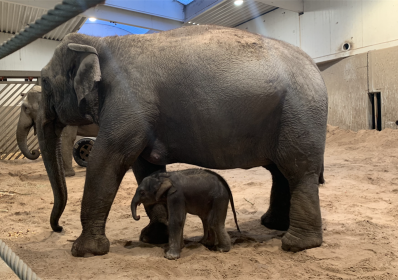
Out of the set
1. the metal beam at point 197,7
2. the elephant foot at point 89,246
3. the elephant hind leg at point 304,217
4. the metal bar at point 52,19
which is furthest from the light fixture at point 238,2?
the metal bar at point 52,19

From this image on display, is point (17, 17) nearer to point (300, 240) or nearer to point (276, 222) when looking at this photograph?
point (276, 222)

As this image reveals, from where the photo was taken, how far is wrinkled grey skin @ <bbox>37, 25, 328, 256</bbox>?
2822 mm

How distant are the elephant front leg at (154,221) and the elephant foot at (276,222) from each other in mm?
1048

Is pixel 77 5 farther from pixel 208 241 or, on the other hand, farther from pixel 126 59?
pixel 208 241

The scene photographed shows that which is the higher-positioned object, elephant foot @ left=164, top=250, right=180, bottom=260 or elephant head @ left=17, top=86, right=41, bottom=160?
elephant head @ left=17, top=86, right=41, bottom=160

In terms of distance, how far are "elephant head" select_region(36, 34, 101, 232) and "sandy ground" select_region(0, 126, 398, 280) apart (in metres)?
0.65

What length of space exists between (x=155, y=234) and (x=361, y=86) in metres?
8.58

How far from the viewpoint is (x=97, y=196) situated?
2.85 metres

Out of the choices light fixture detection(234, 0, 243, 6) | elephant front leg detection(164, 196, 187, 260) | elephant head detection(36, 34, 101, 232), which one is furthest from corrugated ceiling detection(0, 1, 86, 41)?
light fixture detection(234, 0, 243, 6)

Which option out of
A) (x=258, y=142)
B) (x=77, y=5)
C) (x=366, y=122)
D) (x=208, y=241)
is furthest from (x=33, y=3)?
(x=366, y=122)

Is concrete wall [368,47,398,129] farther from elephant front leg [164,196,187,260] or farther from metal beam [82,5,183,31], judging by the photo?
elephant front leg [164,196,187,260]

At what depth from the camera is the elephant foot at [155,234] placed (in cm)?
324

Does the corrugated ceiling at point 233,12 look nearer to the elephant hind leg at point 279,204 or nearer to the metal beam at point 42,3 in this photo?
the elephant hind leg at point 279,204

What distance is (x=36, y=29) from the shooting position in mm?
1132
